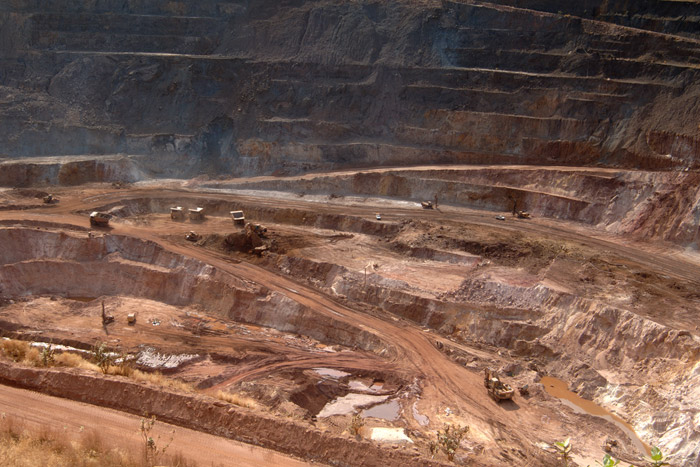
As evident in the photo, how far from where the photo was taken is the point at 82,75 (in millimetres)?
45688

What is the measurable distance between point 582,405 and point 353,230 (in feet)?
54.5

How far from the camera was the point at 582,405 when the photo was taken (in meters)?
18.9

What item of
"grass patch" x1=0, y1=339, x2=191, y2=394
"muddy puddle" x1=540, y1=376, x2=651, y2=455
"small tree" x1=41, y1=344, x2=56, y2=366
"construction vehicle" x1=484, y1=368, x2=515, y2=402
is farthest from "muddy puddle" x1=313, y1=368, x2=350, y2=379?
"small tree" x1=41, y1=344, x2=56, y2=366

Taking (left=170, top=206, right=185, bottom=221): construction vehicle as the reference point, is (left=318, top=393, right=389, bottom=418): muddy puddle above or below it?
below

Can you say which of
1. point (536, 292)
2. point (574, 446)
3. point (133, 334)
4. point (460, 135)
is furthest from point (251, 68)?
point (574, 446)

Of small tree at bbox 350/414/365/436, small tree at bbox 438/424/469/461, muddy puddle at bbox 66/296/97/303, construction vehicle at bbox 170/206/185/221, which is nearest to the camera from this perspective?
small tree at bbox 438/424/469/461

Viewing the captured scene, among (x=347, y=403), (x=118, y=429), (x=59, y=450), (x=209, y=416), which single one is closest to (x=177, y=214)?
(x=347, y=403)

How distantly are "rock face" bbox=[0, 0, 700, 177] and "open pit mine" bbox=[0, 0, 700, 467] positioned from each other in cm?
20

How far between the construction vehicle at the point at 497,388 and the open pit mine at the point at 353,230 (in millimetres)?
115

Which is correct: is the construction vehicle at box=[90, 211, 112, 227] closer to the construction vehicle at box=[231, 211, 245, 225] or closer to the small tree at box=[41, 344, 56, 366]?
the construction vehicle at box=[231, 211, 245, 225]

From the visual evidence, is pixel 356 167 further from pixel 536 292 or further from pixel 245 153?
pixel 536 292

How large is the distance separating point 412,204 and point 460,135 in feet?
24.4

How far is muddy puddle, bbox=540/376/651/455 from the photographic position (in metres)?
17.1

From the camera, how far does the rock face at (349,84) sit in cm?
3659
